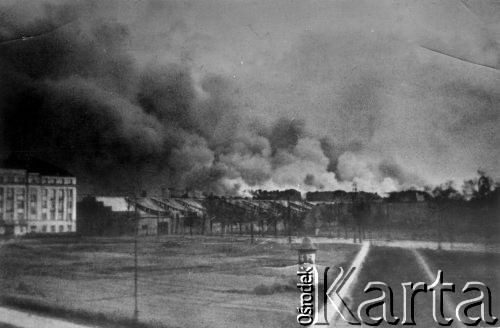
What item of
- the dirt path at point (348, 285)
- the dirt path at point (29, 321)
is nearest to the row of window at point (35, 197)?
the dirt path at point (29, 321)

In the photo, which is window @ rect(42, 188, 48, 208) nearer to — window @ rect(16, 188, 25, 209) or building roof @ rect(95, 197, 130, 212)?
window @ rect(16, 188, 25, 209)

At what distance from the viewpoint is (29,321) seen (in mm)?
3332

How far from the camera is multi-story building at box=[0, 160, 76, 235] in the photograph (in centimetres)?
350

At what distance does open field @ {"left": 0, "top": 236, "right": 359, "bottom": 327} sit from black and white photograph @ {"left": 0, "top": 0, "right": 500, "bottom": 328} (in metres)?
0.01

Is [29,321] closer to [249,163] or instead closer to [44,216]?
[44,216]

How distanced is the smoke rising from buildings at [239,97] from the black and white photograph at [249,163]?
0.03 ft

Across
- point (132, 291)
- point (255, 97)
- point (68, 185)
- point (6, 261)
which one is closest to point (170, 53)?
point (255, 97)

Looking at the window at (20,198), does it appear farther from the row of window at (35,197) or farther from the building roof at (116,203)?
the building roof at (116,203)

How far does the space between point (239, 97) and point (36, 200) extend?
1.68m

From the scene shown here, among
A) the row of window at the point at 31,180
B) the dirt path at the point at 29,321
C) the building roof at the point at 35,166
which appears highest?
the building roof at the point at 35,166

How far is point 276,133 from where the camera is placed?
303 cm

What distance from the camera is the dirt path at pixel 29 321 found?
3.27 m

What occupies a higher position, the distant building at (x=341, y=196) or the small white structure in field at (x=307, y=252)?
the distant building at (x=341, y=196)

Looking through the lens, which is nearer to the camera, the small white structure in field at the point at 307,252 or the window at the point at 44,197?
the small white structure in field at the point at 307,252
